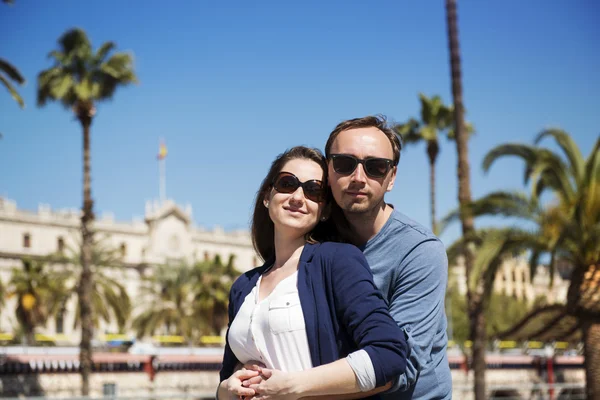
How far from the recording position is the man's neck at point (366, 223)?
2816 millimetres

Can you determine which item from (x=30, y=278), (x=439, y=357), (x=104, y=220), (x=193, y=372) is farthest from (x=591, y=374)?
(x=104, y=220)

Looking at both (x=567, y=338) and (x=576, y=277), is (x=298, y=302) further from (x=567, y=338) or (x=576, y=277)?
(x=567, y=338)

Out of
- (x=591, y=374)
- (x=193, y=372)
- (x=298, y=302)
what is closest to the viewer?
(x=298, y=302)

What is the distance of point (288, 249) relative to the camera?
2.78 m

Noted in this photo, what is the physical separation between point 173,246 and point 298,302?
2867 inches

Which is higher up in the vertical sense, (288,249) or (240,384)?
(288,249)

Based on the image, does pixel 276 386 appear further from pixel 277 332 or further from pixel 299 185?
pixel 299 185

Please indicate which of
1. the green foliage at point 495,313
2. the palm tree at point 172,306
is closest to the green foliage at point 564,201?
the palm tree at point 172,306

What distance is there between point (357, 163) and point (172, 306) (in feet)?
160

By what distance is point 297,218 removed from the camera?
275 cm

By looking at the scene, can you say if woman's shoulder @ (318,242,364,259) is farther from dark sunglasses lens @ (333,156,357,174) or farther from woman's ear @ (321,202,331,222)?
dark sunglasses lens @ (333,156,357,174)

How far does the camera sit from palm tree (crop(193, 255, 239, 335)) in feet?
148

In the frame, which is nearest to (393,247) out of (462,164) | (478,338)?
(462,164)

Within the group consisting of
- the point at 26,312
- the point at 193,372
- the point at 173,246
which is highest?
the point at 173,246
